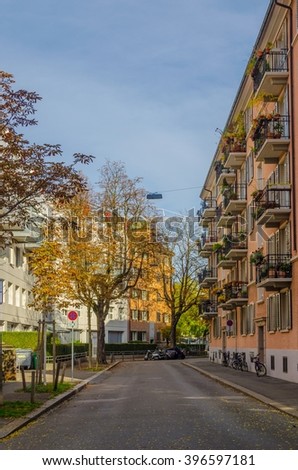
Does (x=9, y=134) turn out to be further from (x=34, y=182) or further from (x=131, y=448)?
(x=131, y=448)

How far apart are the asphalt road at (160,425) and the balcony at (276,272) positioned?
27.8 ft

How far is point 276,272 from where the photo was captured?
1270 inches

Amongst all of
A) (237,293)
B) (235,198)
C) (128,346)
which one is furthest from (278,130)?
(128,346)

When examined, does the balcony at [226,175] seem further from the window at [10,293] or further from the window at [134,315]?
the window at [134,315]

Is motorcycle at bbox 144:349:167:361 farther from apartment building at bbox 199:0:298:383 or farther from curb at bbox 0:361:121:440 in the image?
curb at bbox 0:361:121:440

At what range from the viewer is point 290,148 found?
31.7 meters

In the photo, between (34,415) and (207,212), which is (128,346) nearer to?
(207,212)

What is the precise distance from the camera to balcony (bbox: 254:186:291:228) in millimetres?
31859

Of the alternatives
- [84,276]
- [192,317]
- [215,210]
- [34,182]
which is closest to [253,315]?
[84,276]

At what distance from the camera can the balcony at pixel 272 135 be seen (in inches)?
1264

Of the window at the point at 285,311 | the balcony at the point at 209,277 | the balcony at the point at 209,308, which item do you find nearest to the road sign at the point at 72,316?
the window at the point at 285,311

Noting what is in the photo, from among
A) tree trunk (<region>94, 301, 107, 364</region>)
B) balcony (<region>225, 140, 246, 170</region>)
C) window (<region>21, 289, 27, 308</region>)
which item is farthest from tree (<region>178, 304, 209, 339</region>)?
balcony (<region>225, 140, 246, 170</region>)

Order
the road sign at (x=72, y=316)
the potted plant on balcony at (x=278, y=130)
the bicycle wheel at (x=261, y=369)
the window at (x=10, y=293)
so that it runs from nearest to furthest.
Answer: the road sign at (x=72, y=316) < the potted plant on balcony at (x=278, y=130) < the bicycle wheel at (x=261, y=369) < the window at (x=10, y=293)

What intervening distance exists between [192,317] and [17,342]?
2052 inches
